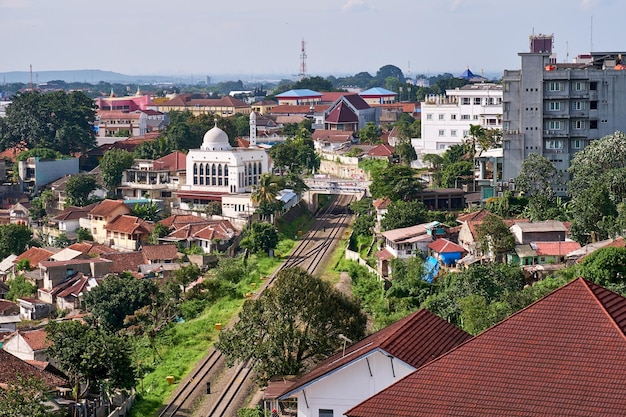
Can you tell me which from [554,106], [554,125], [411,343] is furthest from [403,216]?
[411,343]

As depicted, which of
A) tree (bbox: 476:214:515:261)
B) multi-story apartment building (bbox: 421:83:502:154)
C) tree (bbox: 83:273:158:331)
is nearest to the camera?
tree (bbox: 476:214:515:261)

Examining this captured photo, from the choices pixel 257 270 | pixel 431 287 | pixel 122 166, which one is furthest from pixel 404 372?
pixel 122 166

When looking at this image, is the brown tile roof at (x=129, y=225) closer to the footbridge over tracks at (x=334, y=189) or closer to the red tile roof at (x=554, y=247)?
the footbridge over tracks at (x=334, y=189)

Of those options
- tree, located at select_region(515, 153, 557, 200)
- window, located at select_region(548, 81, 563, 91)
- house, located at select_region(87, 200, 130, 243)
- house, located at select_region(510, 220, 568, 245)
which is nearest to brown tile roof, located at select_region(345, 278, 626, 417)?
house, located at select_region(510, 220, 568, 245)

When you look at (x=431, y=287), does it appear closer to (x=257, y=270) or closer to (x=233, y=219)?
(x=257, y=270)

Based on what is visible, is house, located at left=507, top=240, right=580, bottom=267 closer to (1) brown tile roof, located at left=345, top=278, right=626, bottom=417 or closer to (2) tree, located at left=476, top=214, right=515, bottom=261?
(2) tree, located at left=476, top=214, right=515, bottom=261

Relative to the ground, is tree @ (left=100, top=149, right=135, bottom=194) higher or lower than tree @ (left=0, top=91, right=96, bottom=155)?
lower

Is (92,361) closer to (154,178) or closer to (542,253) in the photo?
(542,253)
